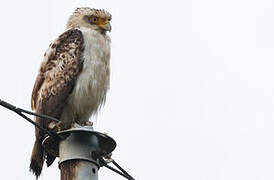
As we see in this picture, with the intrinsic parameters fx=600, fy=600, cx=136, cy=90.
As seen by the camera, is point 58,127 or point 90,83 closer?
point 58,127

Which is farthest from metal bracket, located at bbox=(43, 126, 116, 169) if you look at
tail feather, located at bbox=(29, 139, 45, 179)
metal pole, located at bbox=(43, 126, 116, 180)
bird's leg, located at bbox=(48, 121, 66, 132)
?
tail feather, located at bbox=(29, 139, 45, 179)

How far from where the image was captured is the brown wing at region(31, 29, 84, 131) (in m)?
7.88

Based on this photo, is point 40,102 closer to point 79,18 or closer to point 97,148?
point 79,18

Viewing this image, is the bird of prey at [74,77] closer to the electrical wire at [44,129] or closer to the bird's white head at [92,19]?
the bird's white head at [92,19]

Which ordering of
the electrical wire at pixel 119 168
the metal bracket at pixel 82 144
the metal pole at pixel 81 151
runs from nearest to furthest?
the metal pole at pixel 81 151 < the metal bracket at pixel 82 144 < the electrical wire at pixel 119 168

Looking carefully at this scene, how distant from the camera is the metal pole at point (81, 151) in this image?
4816 mm

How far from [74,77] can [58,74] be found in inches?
9.7

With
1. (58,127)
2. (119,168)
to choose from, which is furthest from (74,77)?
(119,168)

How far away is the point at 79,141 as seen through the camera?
503cm

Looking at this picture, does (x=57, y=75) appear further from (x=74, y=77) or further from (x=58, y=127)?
(x=58, y=127)

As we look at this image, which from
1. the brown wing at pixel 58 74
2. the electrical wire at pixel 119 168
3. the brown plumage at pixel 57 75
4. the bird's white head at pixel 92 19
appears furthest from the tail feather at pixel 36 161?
the bird's white head at pixel 92 19

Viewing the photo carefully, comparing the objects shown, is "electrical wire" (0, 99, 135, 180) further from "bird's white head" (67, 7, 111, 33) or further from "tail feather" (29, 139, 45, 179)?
"bird's white head" (67, 7, 111, 33)

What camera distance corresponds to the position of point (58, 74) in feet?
26.5

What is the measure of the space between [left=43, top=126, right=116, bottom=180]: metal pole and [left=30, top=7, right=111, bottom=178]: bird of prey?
236cm
